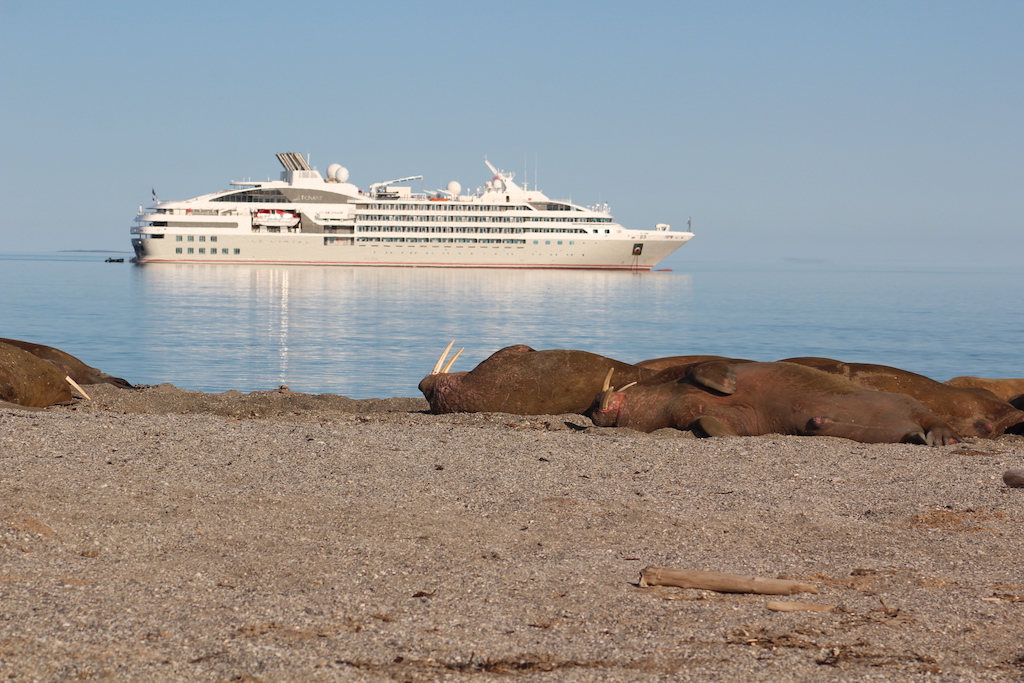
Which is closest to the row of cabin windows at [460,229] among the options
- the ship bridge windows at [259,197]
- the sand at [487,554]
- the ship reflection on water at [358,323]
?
the ship bridge windows at [259,197]

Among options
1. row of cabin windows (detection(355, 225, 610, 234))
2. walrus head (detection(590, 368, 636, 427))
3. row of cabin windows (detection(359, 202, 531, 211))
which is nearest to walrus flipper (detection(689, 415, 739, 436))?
walrus head (detection(590, 368, 636, 427))

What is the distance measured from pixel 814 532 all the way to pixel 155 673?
2.90 m

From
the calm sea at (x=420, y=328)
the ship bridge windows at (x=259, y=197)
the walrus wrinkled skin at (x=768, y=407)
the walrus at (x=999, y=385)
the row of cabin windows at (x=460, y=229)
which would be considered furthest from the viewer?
the ship bridge windows at (x=259, y=197)

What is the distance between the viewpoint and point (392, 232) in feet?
266

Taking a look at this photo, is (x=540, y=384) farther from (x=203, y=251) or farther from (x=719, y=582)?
(x=203, y=251)

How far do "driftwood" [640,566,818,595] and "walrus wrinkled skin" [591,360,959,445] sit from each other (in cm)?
335

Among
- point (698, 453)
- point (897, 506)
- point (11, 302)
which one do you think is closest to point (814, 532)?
point (897, 506)

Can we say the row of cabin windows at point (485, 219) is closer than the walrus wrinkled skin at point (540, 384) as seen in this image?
No

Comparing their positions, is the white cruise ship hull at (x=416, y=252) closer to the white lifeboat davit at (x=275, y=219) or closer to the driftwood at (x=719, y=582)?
the white lifeboat davit at (x=275, y=219)

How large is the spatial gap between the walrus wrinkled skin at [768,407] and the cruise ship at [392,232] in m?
72.1

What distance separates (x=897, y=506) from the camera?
491 cm

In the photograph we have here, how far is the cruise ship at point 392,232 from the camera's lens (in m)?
79.6

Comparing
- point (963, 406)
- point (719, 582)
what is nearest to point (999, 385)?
point (963, 406)

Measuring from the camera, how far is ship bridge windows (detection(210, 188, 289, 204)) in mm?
81625
